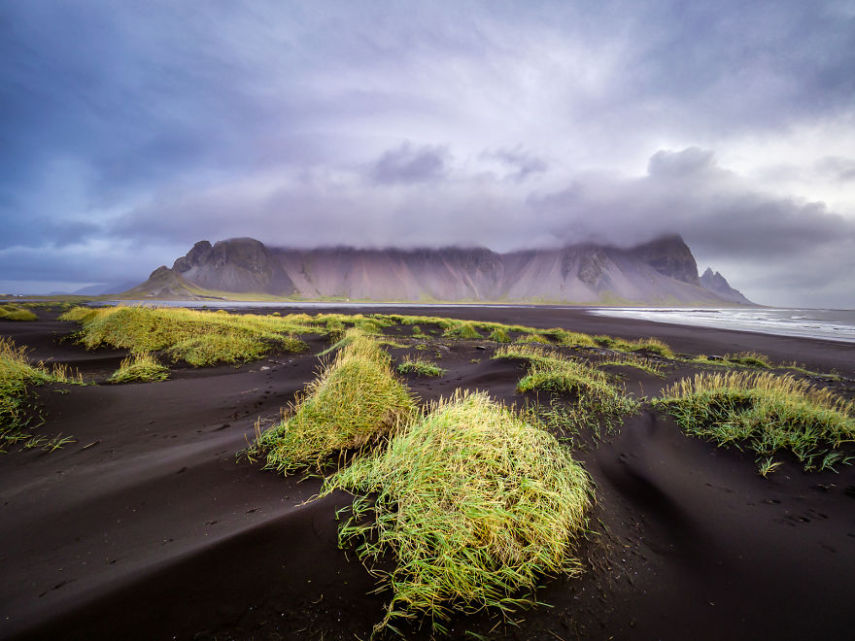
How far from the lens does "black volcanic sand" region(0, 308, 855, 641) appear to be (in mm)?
2482

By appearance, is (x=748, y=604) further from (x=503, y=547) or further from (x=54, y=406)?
(x=54, y=406)

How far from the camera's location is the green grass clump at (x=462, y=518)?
2.66 metres

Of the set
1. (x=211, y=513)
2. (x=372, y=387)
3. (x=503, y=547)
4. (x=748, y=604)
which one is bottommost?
(x=748, y=604)

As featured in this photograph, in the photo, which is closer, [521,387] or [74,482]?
[74,482]

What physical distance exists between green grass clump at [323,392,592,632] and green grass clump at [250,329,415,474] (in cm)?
91

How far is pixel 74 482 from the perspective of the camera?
4.27 m

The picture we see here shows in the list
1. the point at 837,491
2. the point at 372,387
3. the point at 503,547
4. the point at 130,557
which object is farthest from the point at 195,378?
the point at 837,491

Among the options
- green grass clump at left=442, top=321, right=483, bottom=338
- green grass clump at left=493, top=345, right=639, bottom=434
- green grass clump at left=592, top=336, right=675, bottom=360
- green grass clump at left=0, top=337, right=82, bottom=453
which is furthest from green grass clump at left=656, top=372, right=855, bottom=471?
green grass clump at left=442, top=321, right=483, bottom=338

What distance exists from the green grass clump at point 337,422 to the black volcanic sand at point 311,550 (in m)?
0.40

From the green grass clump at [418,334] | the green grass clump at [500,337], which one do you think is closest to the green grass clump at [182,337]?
the green grass clump at [418,334]

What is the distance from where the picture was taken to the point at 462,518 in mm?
2900

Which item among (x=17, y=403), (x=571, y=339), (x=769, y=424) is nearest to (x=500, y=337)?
(x=571, y=339)

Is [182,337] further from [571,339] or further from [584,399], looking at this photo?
[571,339]

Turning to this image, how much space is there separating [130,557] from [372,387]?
3509 mm
